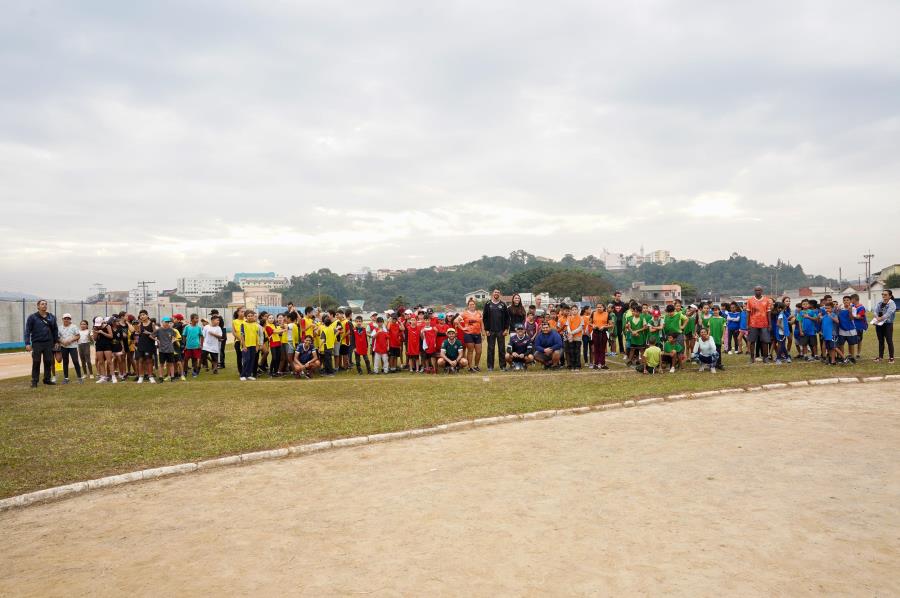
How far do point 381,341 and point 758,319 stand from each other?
993cm

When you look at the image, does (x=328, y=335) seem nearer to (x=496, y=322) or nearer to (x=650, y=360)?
(x=496, y=322)

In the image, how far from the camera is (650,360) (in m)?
14.9

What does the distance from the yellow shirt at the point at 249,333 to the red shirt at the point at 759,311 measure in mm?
12816

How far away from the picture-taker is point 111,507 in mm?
6375

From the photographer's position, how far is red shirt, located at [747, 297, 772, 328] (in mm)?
16078

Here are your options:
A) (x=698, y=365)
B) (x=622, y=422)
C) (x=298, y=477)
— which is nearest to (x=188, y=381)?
(x=298, y=477)

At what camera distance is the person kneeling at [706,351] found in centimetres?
1519

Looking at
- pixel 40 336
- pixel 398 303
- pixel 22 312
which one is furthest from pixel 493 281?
pixel 40 336

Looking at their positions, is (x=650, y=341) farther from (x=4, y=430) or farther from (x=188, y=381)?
(x=4, y=430)

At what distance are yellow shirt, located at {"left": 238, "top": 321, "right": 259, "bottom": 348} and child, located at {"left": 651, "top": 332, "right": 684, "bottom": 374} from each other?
407 inches

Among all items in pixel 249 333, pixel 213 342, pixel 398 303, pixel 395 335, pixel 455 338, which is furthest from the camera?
pixel 398 303

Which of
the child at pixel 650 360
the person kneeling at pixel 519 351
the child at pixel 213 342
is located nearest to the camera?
the child at pixel 650 360

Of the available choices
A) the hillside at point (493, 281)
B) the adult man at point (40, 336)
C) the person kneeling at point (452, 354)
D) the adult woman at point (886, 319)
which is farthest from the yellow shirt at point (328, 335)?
the hillside at point (493, 281)

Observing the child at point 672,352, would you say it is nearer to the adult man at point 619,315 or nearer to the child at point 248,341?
the adult man at point 619,315
